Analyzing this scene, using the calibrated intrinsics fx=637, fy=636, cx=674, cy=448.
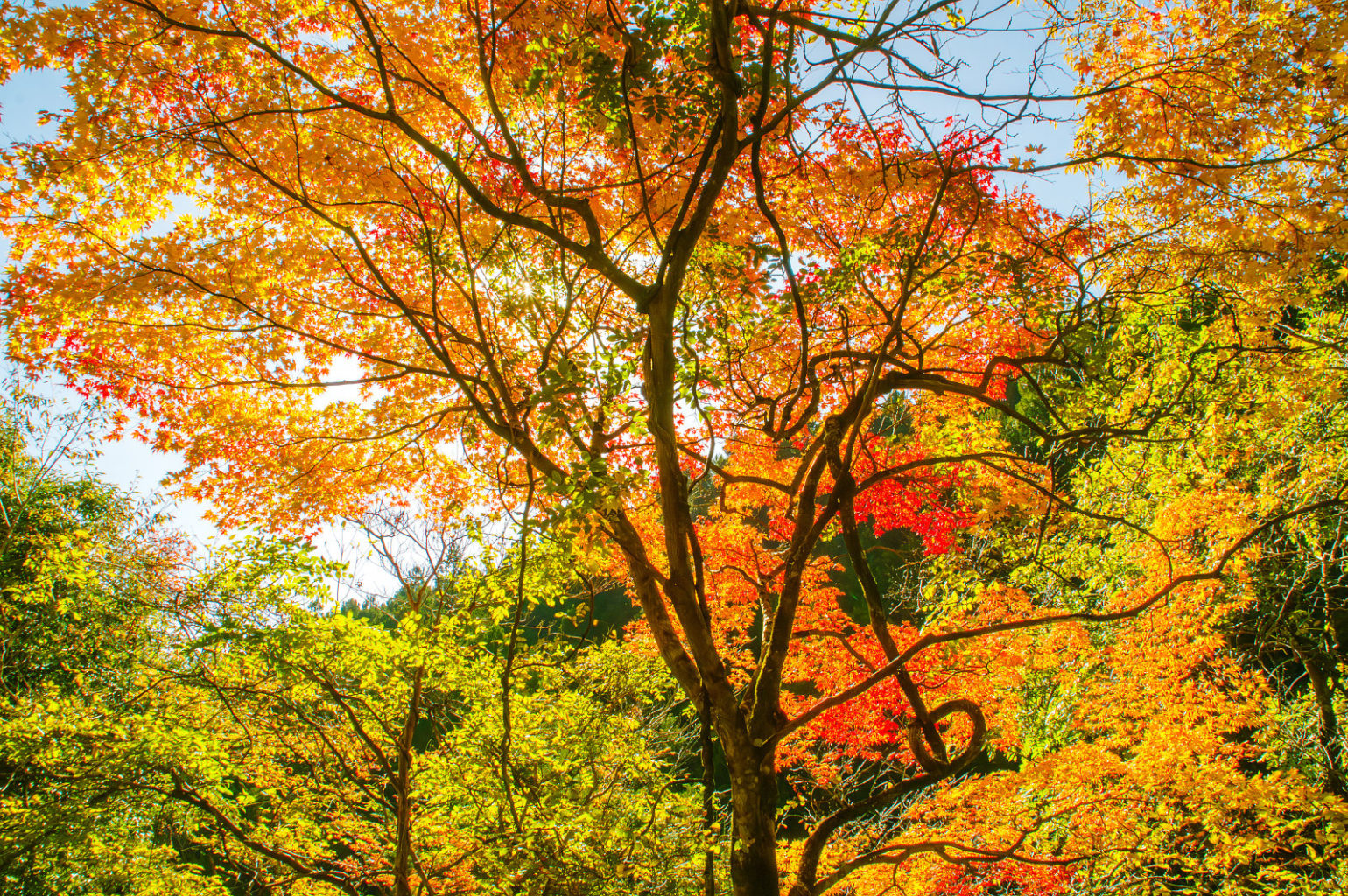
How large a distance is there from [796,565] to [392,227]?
11.1 ft

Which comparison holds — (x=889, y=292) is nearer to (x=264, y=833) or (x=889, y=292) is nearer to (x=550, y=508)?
(x=550, y=508)

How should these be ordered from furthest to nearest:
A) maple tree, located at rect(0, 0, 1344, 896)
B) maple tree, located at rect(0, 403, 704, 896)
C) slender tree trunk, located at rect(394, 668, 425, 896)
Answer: slender tree trunk, located at rect(394, 668, 425, 896), maple tree, located at rect(0, 403, 704, 896), maple tree, located at rect(0, 0, 1344, 896)

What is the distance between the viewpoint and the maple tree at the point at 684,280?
2844 millimetres

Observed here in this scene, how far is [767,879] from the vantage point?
311cm

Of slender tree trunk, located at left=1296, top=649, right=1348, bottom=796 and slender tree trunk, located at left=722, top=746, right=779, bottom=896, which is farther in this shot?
slender tree trunk, located at left=1296, top=649, right=1348, bottom=796

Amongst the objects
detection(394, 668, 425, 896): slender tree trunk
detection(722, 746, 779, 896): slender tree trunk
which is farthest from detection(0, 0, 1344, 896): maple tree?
detection(394, 668, 425, 896): slender tree trunk

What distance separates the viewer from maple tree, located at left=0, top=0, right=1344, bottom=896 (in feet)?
9.33

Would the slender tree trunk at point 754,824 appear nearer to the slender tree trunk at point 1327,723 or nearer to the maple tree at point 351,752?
the maple tree at point 351,752

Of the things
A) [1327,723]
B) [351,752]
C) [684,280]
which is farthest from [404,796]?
[1327,723]

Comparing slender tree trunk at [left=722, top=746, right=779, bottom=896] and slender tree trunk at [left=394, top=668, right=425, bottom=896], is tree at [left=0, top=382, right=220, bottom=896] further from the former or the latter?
slender tree trunk at [left=722, top=746, right=779, bottom=896]

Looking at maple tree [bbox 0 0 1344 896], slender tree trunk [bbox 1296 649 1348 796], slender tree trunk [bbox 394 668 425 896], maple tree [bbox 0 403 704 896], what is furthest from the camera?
slender tree trunk [bbox 1296 649 1348 796]

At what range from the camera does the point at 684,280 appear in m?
3.86

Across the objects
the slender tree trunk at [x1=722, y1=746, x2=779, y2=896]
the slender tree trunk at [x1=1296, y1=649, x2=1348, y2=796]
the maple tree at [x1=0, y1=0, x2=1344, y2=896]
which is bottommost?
the slender tree trunk at [x1=1296, y1=649, x2=1348, y2=796]

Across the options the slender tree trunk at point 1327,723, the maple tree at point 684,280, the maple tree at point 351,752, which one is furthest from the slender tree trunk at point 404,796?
the slender tree trunk at point 1327,723
